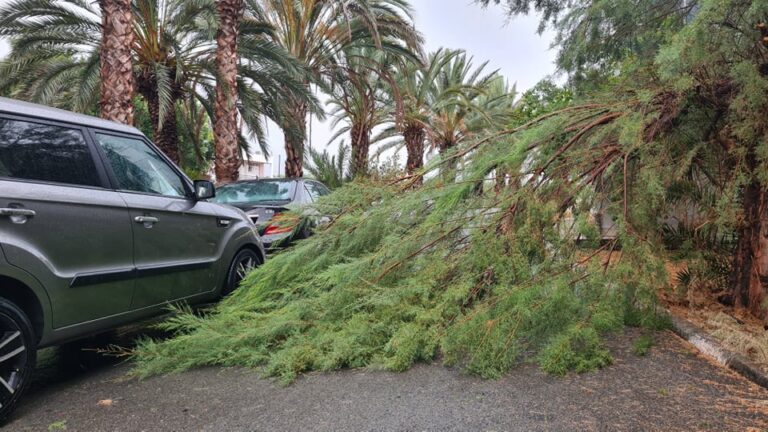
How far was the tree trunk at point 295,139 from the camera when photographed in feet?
45.1

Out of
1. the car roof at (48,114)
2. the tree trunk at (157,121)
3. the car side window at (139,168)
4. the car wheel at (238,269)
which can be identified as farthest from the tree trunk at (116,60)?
the car roof at (48,114)

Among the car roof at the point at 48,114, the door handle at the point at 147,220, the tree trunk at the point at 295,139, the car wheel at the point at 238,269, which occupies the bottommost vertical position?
the car wheel at the point at 238,269

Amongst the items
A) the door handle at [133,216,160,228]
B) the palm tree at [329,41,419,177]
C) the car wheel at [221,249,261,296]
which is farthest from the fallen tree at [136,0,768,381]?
the palm tree at [329,41,419,177]

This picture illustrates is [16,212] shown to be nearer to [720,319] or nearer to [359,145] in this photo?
[720,319]

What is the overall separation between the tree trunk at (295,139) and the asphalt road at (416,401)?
10.2 meters

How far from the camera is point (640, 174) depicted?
14.4ft

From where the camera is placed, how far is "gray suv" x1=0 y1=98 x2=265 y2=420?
3246mm

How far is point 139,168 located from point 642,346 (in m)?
4.31

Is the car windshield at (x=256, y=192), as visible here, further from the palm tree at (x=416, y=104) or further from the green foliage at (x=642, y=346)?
the palm tree at (x=416, y=104)

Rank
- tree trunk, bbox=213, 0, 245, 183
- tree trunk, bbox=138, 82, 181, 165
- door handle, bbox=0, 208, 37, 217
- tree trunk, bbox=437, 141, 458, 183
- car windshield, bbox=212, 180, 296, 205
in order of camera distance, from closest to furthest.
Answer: door handle, bbox=0, 208, 37, 217, tree trunk, bbox=437, 141, 458, 183, car windshield, bbox=212, 180, 296, 205, tree trunk, bbox=213, 0, 245, 183, tree trunk, bbox=138, 82, 181, 165

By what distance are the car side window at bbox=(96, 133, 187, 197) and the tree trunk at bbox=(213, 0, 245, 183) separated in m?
5.90

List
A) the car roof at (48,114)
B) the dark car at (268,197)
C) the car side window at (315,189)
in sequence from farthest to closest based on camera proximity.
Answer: the car side window at (315,189) → the dark car at (268,197) → the car roof at (48,114)

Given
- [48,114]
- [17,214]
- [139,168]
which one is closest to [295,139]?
[139,168]

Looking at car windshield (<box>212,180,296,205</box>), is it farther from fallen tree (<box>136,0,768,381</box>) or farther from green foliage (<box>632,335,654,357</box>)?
green foliage (<box>632,335,654,357</box>)
